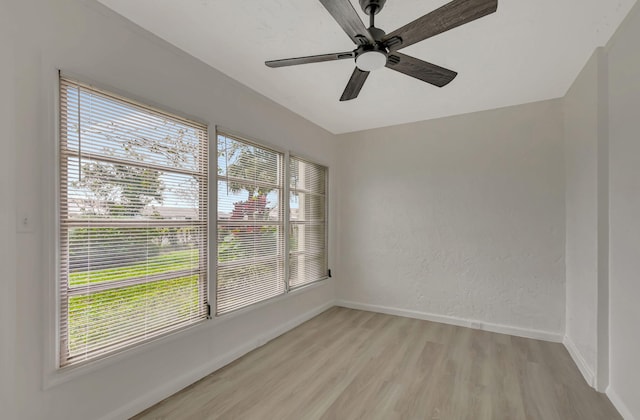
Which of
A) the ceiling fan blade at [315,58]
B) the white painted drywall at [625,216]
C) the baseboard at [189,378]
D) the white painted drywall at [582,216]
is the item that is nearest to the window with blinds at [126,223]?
the baseboard at [189,378]

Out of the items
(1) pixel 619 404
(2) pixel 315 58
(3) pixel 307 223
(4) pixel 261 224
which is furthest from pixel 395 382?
(2) pixel 315 58

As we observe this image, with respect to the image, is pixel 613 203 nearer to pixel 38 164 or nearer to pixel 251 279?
pixel 251 279

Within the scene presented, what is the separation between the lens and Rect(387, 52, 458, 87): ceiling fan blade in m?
1.77

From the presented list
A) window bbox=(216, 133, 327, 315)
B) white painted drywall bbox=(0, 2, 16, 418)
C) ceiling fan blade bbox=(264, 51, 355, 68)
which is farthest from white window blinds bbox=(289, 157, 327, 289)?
white painted drywall bbox=(0, 2, 16, 418)

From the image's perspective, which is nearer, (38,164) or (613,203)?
(38,164)

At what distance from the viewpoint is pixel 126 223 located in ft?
6.30

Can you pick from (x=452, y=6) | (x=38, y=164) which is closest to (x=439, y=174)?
(x=452, y=6)

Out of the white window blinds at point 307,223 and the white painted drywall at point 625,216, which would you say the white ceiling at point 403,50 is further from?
the white window blinds at point 307,223

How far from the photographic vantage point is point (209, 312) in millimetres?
2463

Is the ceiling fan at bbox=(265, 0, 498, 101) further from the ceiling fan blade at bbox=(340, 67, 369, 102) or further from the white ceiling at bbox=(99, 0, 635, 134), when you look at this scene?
the white ceiling at bbox=(99, 0, 635, 134)

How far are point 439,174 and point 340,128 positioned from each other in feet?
5.22

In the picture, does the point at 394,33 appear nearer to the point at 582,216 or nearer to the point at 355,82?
the point at 355,82

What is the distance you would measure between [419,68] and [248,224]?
2057 mm

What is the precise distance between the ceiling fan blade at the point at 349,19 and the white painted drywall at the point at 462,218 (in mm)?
2634
